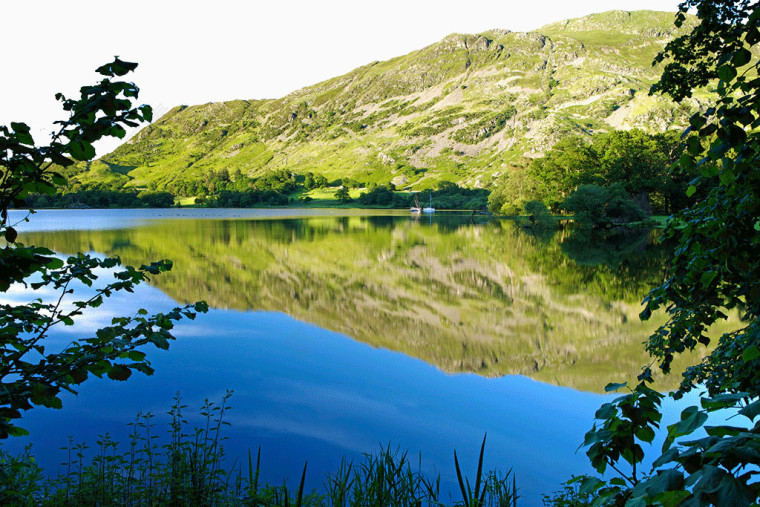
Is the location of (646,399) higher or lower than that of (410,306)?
higher

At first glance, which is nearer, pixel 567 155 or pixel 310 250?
pixel 310 250

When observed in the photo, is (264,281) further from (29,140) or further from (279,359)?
(29,140)

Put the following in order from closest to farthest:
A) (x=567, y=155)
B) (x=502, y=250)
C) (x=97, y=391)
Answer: (x=97, y=391)
(x=502, y=250)
(x=567, y=155)

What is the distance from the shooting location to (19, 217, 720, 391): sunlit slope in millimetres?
14273

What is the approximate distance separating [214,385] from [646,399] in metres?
10.6

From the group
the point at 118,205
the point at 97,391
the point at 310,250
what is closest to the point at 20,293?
the point at 97,391

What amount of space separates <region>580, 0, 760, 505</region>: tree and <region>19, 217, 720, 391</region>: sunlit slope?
7.45 metres

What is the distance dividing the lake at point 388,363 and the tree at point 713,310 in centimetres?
398

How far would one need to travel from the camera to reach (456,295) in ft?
74.3

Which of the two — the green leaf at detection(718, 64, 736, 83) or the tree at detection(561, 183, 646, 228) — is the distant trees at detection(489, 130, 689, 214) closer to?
the tree at detection(561, 183, 646, 228)

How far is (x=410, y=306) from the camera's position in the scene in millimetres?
20328

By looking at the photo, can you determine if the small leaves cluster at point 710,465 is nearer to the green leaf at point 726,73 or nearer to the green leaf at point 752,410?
the green leaf at point 752,410

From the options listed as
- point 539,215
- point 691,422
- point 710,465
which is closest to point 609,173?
point 539,215

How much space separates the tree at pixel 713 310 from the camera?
5.18 feet
